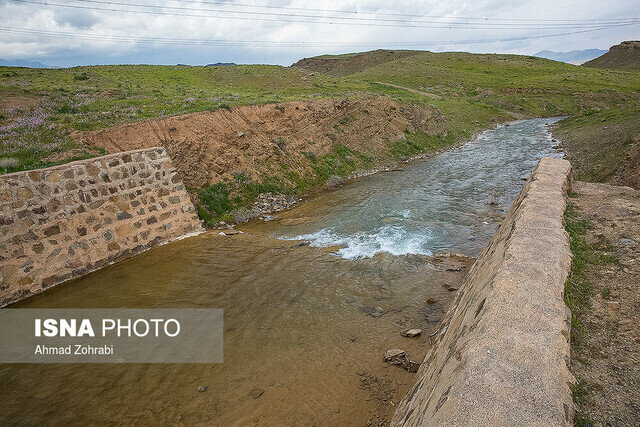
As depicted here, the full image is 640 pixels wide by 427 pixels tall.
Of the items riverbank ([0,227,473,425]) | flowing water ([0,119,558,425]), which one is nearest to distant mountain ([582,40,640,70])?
flowing water ([0,119,558,425])

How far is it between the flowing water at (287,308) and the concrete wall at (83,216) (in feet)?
2.00

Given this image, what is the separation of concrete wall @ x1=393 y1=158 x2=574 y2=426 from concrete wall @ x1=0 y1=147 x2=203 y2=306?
29.9ft

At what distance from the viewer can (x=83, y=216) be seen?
31.3 ft

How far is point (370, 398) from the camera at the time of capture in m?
4.92

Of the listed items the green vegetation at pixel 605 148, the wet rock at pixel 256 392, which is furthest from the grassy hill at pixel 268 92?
the wet rock at pixel 256 392

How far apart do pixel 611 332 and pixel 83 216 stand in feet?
37.7

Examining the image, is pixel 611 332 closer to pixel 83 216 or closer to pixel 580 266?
pixel 580 266

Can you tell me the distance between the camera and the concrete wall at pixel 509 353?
271 cm

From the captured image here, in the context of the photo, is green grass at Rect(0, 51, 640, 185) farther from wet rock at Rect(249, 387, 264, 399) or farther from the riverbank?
wet rock at Rect(249, 387, 264, 399)

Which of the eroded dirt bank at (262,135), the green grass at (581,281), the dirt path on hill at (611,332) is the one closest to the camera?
the dirt path on hill at (611,332)

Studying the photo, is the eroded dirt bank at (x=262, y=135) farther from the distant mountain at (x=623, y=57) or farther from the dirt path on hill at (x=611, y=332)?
the distant mountain at (x=623, y=57)

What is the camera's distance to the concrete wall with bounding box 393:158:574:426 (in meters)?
2.71

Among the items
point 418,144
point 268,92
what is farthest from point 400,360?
point 268,92

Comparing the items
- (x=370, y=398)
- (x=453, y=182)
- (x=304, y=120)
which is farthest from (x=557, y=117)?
(x=370, y=398)
